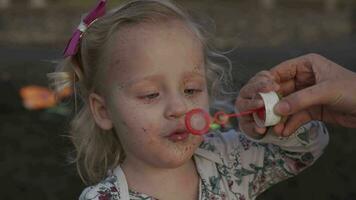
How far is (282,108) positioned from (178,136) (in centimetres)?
30

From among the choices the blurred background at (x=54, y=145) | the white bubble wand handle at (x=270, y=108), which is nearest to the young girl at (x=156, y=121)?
the white bubble wand handle at (x=270, y=108)

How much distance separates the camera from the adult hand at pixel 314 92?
6.45ft

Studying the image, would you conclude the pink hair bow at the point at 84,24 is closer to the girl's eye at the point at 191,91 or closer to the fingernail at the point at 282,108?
the girl's eye at the point at 191,91

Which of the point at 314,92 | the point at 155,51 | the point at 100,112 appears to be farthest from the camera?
the point at 100,112

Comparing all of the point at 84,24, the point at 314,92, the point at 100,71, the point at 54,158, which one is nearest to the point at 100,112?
the point at 100,71

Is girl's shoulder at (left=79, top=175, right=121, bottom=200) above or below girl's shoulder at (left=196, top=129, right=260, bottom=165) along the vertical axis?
above

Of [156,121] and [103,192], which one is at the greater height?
[156,121]

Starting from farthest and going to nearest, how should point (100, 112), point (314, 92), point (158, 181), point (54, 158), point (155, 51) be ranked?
1. point (54, 158)
2. point (100, 112)
3. point (158, 181)
4. point (155, 51)
5. point (314, 92)

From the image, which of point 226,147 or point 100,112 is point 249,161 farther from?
point 100,112

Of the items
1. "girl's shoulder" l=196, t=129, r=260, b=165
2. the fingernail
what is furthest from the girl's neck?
the fingernail

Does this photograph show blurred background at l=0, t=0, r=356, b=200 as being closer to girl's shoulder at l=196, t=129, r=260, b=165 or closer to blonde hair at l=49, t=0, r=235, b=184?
blonde hair at l=49, t=0, r=235, b=184

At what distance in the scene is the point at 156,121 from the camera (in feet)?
6.59

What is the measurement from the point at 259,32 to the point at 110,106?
22.7 ft

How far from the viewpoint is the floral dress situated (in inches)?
87.1
